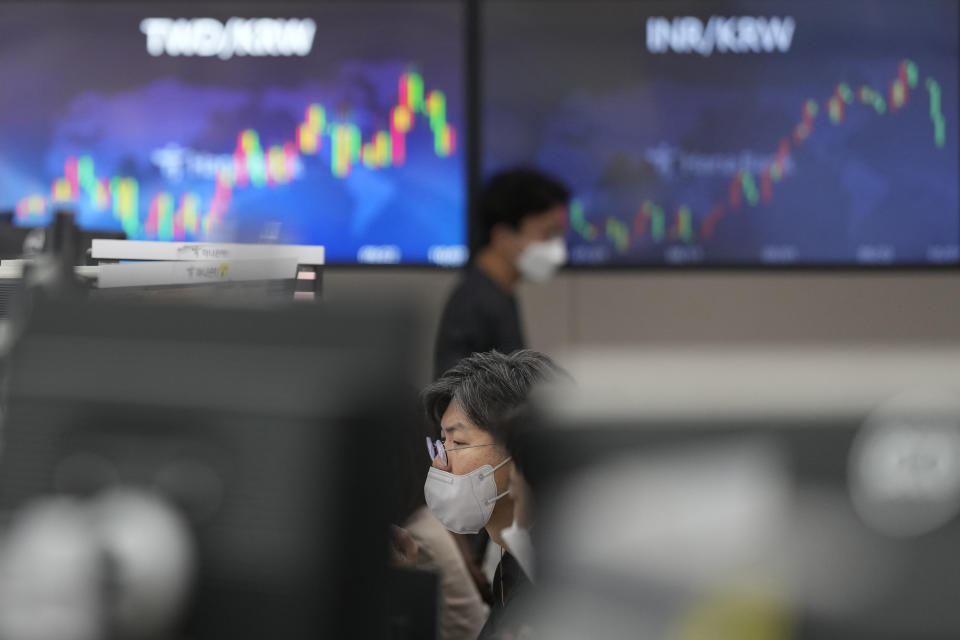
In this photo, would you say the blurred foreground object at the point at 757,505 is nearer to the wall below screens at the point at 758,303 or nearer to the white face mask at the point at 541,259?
the white face mask at the point at 541,259

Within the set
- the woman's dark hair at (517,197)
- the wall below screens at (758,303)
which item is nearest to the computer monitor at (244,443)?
the woman's dark hair at (517,197)

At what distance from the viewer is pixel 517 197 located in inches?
102

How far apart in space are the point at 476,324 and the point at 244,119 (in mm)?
1328

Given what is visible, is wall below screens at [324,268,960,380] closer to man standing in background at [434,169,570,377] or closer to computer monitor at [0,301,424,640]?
man standing in background at [434,169,570,377]

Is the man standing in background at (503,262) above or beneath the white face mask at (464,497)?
above

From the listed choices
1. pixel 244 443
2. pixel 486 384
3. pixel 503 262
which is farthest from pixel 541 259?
pixel 244 443

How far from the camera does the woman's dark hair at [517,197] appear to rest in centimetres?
257

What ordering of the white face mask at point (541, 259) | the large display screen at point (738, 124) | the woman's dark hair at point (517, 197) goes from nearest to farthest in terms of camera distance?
the woman's dark hair at point (517, 197) → the white face mask at point (541, 259) → the large display screen at point (738, 124)

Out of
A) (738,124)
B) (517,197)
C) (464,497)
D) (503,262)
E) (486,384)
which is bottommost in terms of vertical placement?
(464,497)

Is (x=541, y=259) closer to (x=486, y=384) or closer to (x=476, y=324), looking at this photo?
(x=476, y=324)

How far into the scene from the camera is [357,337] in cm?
50

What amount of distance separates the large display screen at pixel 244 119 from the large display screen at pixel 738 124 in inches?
9.8

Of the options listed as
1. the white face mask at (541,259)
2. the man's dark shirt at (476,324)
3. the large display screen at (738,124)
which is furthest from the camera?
the large display screen at (738,124)

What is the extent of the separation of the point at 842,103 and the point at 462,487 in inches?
85.9
